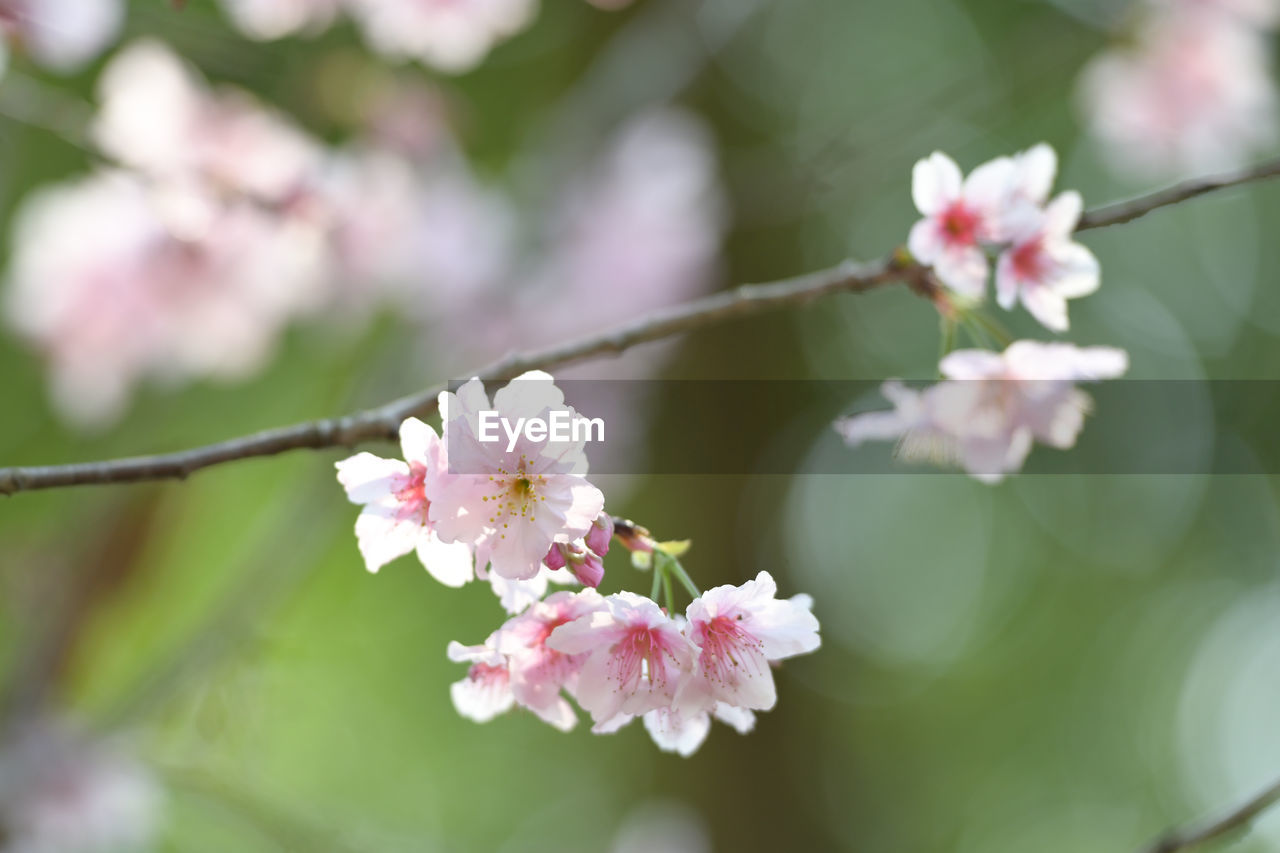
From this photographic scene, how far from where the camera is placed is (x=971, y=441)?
746mm

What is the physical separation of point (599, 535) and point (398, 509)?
126 mm

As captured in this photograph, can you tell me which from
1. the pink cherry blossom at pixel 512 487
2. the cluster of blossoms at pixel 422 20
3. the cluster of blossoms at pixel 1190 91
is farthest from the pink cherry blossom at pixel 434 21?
the pink cherry blossom at pixel 512 487

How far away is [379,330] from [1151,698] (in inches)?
139

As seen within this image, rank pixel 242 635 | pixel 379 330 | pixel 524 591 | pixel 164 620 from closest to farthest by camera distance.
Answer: pixel 524 591 → pixel 242 635 → pixel 164 620 → pixel 379 330

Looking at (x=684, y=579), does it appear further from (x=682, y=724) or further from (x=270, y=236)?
(x=270, y=236)

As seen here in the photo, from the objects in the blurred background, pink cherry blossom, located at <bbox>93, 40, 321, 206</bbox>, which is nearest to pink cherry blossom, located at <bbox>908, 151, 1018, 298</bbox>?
the blurred background

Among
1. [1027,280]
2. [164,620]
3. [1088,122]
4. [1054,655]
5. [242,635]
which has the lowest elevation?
[1027,280]

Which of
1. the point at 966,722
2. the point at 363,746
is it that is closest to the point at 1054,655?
the point at 966,722

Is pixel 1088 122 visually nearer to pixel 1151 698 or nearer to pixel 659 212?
pixel 659 212

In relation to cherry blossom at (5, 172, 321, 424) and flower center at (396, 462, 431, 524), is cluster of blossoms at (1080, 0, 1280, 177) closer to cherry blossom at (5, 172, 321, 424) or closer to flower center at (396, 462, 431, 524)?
cherry blossom at (5, 172, 321, 424)

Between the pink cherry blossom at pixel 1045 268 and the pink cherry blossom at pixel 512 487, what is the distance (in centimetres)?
39

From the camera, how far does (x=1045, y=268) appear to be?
762 millimetres

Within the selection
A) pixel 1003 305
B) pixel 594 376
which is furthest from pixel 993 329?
pixel 594 376

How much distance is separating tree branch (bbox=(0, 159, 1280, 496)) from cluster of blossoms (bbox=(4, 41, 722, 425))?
0.93 m
